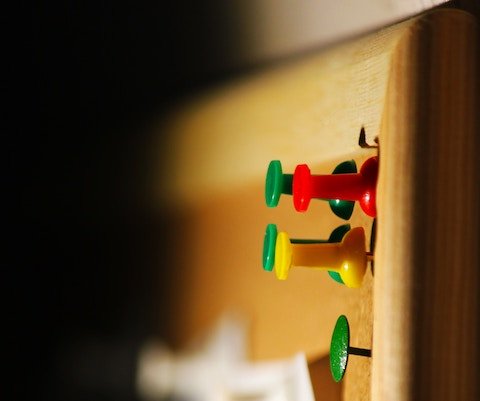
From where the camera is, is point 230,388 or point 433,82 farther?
point 230,388

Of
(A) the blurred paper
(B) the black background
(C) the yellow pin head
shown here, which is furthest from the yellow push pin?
(B) the black background

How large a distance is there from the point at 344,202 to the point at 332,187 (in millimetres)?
36

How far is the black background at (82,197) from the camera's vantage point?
1.02m

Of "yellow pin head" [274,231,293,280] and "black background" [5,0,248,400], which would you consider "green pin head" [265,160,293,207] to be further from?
"black background" [5,0,248,400]

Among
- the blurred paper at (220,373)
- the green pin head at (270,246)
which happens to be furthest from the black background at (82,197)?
the green pin head at (270,246)

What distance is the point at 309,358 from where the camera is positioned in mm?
618

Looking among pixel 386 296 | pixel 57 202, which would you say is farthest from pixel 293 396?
pixel 57 202

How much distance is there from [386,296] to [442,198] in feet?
0.21

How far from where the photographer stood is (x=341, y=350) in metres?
0.41

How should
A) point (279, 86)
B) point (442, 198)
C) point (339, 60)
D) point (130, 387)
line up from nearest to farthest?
→ point (442, 198) < point (339, 60) < point (279, 86) < point (130, 387)

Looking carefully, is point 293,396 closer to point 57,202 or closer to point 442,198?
point 442,198

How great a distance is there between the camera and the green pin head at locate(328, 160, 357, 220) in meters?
0.44

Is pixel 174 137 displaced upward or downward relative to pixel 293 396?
upward

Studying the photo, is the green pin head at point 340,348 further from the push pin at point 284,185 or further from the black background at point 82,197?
the black background at point 82,197
